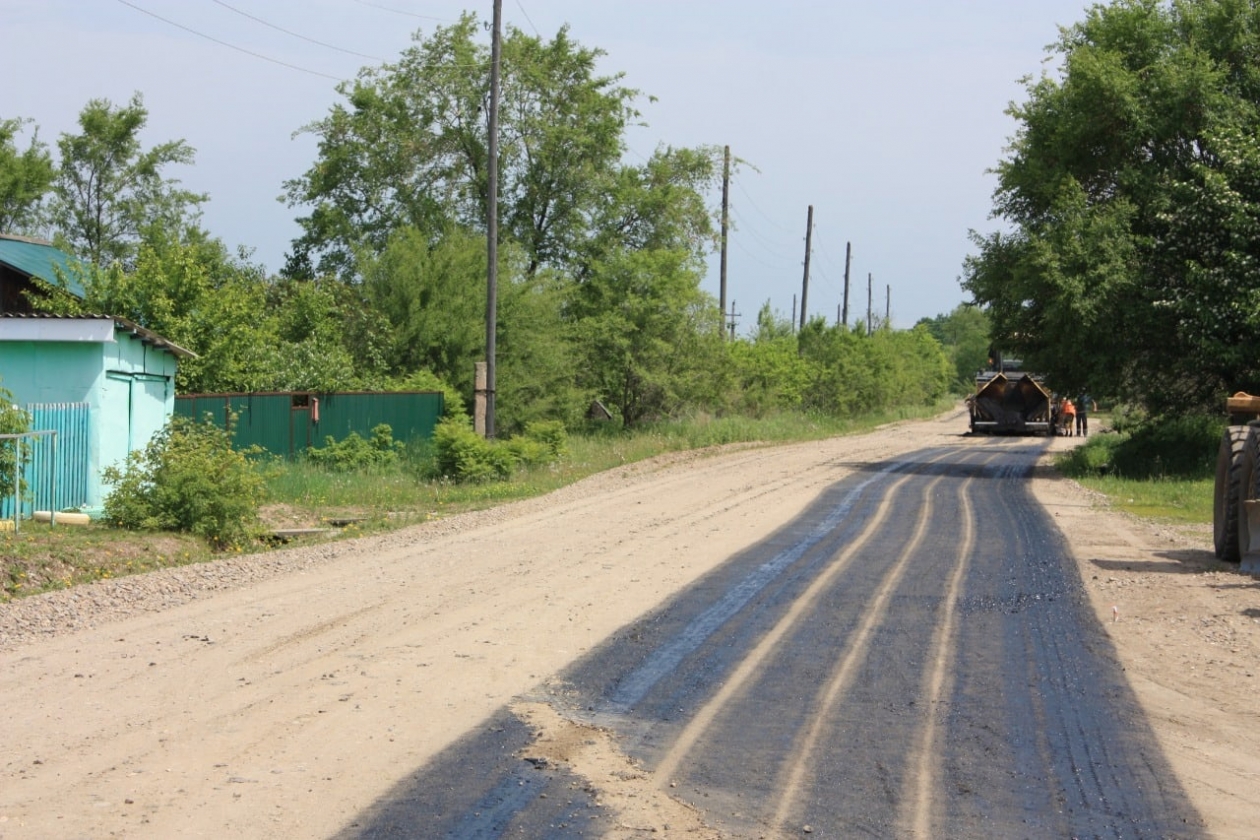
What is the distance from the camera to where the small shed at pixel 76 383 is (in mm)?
18766

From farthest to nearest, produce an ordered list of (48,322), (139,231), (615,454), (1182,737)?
(139,231) → (615,454) → (48,322) → (1182,737)

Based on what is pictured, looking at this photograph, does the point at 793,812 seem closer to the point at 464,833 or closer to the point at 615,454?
the point at 464,833

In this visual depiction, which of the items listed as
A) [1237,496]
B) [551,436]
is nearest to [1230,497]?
[1237,496]

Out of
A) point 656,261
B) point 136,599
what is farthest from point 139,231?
point 136,599

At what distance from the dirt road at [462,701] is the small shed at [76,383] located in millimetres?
5739

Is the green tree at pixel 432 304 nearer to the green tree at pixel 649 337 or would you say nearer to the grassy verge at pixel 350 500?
the grassy verge at pixel 350 500

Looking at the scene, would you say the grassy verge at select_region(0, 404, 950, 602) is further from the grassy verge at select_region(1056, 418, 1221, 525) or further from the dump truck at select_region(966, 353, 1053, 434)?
the grassy verge at select_region(1056, 418, 1221, 525)

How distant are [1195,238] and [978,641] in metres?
19.6

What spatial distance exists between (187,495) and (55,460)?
2.09 meters

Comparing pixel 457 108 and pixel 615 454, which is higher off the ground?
pixel 457 108

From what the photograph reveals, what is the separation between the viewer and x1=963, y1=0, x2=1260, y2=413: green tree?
25641 mm

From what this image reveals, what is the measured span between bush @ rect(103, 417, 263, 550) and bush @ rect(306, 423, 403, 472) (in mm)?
10023

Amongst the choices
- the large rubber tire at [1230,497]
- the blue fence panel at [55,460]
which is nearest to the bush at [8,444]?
the blue fence panel at [55,460]

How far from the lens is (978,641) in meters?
10.3
